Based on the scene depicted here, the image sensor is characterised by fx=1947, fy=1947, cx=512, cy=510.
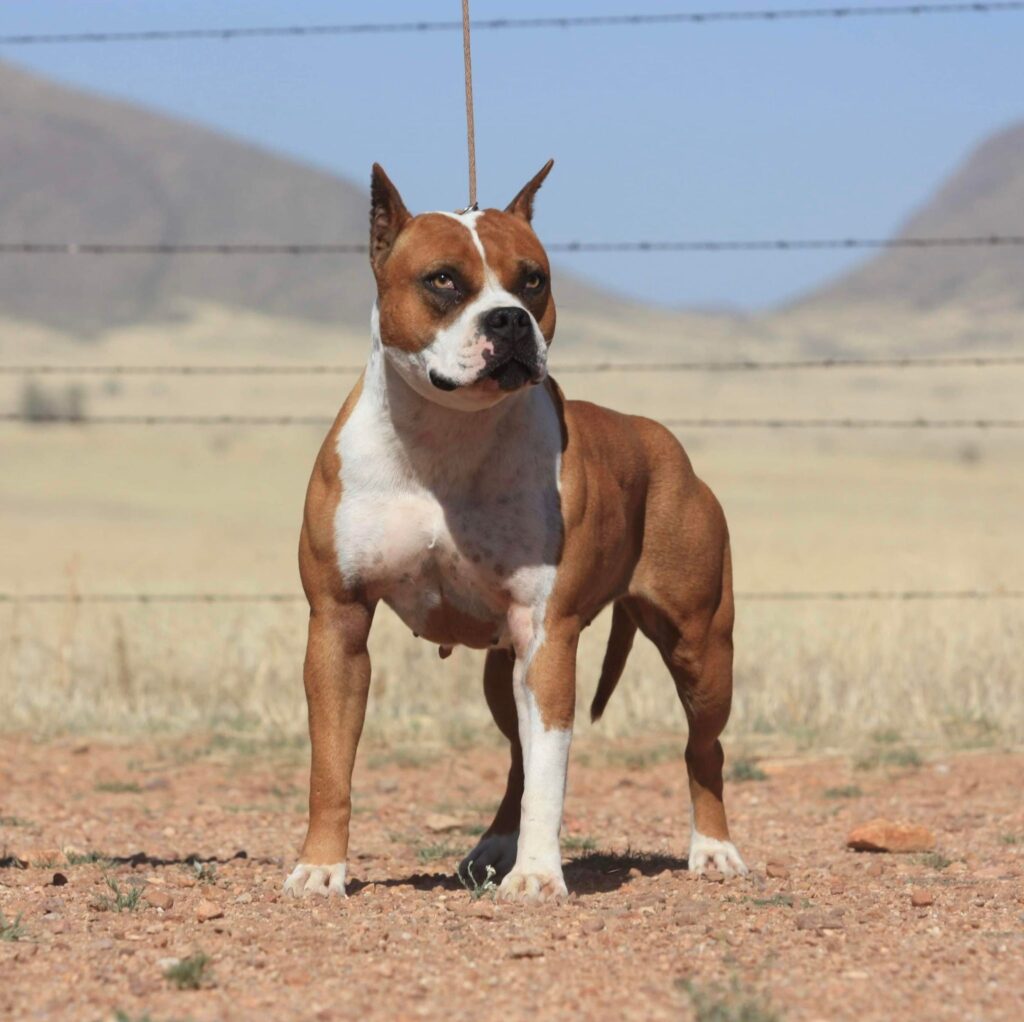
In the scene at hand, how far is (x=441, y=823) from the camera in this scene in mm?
8188

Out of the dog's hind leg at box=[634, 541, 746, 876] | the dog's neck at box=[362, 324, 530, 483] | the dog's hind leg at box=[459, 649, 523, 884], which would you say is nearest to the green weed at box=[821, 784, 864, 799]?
the dog's hind leg at box=[634, 541, 746, 876]

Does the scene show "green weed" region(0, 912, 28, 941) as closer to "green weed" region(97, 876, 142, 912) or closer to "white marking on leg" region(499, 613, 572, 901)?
"green weed" region(97, 876, 142, 912)

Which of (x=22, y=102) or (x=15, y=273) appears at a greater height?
(x=22, y=102)

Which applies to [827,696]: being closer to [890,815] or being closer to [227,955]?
[890,815]

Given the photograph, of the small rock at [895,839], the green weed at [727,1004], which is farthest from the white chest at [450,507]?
the small rock at [895,839]

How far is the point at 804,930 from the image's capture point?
16.8ft

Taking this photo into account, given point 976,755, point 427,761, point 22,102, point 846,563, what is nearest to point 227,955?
point 427,761

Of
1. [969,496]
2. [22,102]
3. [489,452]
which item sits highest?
[22,102]

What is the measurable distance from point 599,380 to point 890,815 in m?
56.1

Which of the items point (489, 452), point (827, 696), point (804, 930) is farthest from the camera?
point (827, 696)

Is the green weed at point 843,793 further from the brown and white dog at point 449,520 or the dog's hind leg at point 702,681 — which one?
the brown and white dog at point 449,520

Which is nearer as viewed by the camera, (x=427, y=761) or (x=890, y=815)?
(x=890, y=815)

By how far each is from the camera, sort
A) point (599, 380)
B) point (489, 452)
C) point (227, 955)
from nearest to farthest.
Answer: point (227, 955), point (489, 452), point (599, 380)

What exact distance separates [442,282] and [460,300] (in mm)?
78
